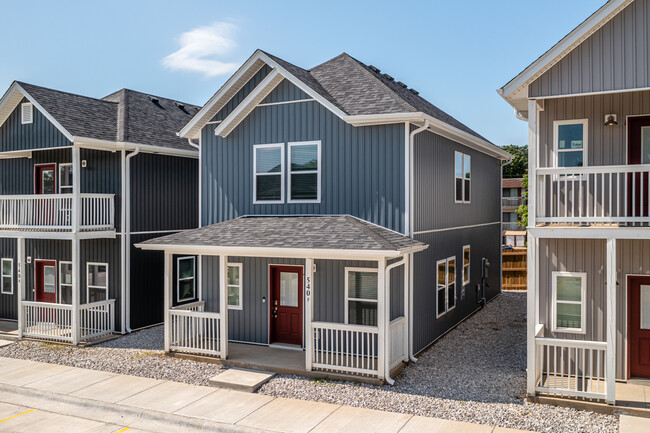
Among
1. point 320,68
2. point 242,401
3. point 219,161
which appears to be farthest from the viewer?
point 320,68

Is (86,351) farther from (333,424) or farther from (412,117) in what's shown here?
(412,117)

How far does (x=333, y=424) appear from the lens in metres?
9.02

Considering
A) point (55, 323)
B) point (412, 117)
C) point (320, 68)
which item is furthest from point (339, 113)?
point (55, 323)

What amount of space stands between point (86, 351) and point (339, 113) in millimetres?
9357

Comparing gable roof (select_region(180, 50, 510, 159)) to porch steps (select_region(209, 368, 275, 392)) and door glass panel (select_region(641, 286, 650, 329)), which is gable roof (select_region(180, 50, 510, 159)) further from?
porch steps (select_region(209, 368, 275, 392))

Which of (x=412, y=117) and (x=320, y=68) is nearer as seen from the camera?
(x=412, y=117)

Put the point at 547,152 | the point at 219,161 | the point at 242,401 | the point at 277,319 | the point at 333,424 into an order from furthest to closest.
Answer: the point at 219,161 → the point at 277,319 → the point at 547,152 → the point at 242,401 → the point at 333,424

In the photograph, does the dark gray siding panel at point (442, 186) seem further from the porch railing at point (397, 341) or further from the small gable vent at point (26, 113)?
the small gable vent at point (26, 113)

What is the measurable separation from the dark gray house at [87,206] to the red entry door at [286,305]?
17.0 ft

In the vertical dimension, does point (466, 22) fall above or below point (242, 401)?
above

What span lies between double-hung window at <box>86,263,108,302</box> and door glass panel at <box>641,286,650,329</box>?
14.5 metres

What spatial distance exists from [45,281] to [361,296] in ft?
38.2

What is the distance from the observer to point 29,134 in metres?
16.3

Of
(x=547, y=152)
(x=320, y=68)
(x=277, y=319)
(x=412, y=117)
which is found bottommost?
(x=277, y=319)
